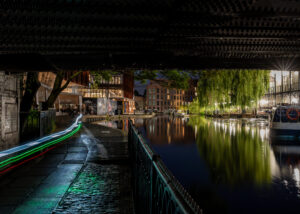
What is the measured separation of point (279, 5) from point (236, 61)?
9.55 ft

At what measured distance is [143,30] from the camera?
3.24 meters

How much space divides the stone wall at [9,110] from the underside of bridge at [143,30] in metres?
5.69

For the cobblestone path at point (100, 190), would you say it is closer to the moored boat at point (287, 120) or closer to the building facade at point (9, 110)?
the building facade at point (9, 110)

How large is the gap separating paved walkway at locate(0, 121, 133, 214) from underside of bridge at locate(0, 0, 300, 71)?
2.70 m

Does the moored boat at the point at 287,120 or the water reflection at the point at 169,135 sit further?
the moored boat at the point at 287,120

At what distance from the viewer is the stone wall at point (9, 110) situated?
981 cm

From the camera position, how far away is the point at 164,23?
300 cm

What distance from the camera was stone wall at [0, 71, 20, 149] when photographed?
9.81 m

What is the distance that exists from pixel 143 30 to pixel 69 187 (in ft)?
12.4

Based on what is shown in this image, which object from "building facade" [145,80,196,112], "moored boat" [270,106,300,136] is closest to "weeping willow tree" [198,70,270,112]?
"moored boat" [270,106,300,136]

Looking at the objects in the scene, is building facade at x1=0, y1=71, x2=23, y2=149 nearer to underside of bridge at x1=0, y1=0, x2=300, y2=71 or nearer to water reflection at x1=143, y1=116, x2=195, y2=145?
underside of bridge at x1=0, y1=0, x2=300, y2=71

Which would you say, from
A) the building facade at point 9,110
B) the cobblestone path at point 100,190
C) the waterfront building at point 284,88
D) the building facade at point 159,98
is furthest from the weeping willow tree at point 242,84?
the building facade at point 159,98

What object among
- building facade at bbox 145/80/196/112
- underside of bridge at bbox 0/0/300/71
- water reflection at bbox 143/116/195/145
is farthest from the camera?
building facade at bbox 145/80/196/112

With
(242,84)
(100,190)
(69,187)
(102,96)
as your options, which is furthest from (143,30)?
(102,96)
